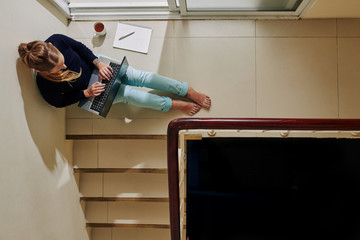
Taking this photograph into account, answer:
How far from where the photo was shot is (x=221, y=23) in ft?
7.62

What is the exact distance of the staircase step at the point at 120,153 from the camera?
7.73ft

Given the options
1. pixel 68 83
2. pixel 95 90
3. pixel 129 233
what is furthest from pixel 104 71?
pixel 129 233

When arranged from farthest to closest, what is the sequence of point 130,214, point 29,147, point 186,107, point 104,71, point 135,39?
1. point 130,214
2. point 135,39
3. point 186,107
4. point 104,71
5. point 29,147

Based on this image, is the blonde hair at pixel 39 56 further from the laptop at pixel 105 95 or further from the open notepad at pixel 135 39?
the open notepad at pixel 135 39

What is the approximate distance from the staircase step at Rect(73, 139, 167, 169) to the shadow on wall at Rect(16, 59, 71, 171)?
150 mm

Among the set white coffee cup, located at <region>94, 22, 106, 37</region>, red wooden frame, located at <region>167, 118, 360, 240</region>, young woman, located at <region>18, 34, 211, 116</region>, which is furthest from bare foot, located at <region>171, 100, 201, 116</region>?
red wooden frame, located at <region>167, 118, 360, 240</region>

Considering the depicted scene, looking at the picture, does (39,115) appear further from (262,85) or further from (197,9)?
(262,85)

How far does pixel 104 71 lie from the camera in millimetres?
1935

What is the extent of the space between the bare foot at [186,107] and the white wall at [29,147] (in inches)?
41.2

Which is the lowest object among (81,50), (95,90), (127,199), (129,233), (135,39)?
(129,233)

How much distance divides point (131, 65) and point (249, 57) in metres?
1.13

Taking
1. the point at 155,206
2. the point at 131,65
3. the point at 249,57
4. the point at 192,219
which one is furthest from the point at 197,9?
the point at 155,206

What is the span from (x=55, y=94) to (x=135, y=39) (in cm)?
94

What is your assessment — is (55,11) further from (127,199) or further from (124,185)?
(127,199)
